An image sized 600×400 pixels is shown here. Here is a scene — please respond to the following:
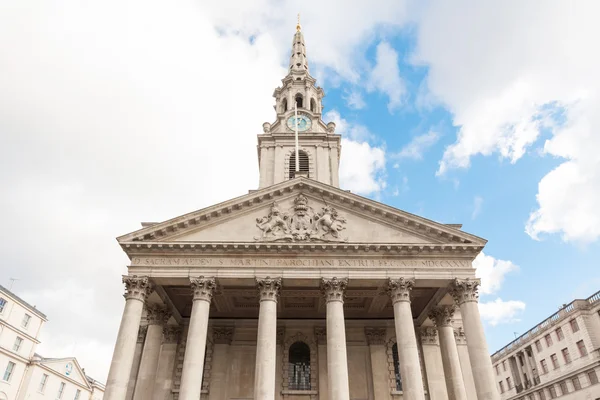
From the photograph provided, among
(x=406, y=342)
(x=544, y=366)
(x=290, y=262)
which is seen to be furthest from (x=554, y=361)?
(x=290, y=262)

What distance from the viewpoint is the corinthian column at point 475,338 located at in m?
19.7

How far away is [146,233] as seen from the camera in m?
23.1

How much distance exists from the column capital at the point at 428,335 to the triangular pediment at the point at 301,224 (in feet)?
23.0

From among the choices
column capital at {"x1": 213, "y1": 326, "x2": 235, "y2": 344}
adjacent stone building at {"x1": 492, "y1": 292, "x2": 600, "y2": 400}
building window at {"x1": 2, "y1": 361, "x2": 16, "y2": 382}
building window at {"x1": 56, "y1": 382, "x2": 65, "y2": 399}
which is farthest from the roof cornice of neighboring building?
adjacent stone building at {"x1": 492, "y1": 292, "x2": 600, "y2": 400}

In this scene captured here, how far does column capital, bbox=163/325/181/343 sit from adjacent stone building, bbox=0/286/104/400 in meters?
26.1

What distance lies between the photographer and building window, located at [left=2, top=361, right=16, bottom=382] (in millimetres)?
42484

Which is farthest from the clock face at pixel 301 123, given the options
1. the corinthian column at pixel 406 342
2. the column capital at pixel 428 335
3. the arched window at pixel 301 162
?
the corinthian column at pixel 406 342

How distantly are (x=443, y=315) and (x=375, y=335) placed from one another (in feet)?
14.4

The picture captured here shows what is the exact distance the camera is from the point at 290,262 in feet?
74.6

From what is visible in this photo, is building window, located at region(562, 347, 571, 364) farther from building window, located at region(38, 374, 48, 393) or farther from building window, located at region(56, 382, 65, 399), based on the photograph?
building window, located at region(56, 382, 65, 399)

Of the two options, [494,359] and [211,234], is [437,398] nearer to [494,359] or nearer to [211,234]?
[211,234]

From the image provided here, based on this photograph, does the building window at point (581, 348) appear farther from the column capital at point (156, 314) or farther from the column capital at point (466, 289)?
the column capital at point (156, 314)

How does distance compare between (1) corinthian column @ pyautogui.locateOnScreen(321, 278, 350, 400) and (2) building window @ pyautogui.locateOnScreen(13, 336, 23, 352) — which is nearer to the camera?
(1) corinthian column @ pyautogui.locateOnScreen(321, 278, 350, 400)

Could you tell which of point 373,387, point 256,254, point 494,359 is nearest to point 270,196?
point 256,254
